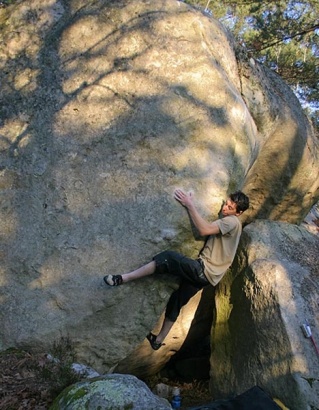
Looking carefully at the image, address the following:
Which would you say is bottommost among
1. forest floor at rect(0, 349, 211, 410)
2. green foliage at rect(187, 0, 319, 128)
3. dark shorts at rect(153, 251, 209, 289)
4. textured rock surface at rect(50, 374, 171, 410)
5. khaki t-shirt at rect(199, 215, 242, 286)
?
green foliage at rect(187, 0, 319, 128)

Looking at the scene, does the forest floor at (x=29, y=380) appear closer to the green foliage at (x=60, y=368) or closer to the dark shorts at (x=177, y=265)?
the green foliage at (x=60, y=368)

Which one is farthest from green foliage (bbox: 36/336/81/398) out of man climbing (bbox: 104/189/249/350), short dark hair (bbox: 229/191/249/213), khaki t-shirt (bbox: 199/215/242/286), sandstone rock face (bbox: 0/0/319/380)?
short dark hair (bbox: 229/191/249/213)

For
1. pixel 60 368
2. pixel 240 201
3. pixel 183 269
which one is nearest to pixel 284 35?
pixel 240 201

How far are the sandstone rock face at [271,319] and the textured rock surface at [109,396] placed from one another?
2.03 meters

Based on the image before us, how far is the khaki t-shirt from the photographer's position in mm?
5746

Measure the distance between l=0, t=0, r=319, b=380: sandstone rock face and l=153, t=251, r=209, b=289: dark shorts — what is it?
166 millimetres

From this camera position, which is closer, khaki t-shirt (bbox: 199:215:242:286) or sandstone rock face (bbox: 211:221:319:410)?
sandstone rock face (bbox: 211:221:319:410)

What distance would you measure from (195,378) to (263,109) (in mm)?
5026

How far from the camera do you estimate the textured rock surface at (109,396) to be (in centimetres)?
355

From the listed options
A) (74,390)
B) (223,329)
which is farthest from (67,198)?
(223,329)

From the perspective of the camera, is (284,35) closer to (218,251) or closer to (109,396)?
(218,251)

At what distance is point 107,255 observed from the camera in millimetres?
5445

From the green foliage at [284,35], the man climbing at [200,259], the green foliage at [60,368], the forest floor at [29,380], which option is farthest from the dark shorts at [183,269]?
the green foliage at [284,35]

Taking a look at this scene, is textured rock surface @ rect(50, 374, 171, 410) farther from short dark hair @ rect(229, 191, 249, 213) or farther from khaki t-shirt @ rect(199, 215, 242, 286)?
short dark hair @ rect(229, 191, 249, 213)
